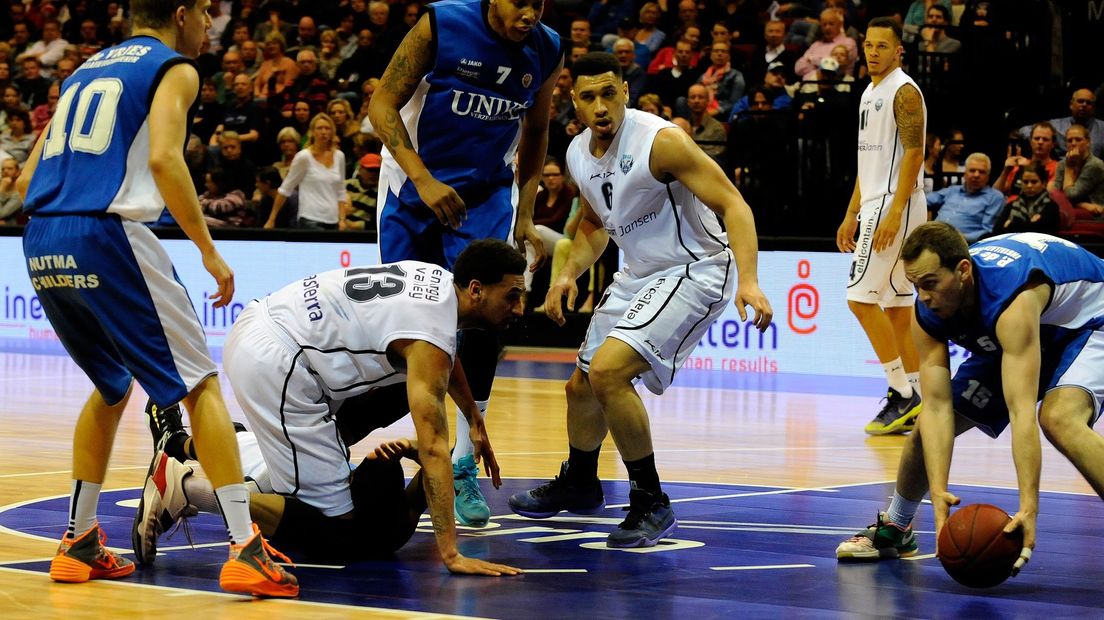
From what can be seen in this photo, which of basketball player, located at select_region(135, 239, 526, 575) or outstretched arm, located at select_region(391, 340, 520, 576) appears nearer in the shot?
outstretched arm, located at select_region(391, 340, 520, 576)

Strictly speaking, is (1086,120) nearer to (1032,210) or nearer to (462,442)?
(1032,210)

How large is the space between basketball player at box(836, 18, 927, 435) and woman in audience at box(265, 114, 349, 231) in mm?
6605

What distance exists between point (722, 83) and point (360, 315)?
9.82 metres

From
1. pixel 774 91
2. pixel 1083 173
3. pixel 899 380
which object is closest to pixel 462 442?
pixel 899 380

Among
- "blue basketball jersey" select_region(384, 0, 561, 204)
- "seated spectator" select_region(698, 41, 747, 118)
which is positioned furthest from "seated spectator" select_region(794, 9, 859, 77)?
"blue basketball jersey" select_region(384, 0, 561, 204)

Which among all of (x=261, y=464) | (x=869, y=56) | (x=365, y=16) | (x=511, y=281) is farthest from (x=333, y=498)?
(x=365, y=16)

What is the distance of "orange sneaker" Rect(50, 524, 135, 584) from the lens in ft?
15.7

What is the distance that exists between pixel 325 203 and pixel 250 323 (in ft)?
31.2

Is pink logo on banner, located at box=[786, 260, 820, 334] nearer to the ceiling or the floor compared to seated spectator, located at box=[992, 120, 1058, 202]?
nearer to the floor

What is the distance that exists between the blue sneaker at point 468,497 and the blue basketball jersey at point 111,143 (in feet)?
5.94

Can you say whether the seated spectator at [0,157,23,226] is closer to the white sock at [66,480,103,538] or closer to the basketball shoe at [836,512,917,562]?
the white sock at [66,480,103,538]

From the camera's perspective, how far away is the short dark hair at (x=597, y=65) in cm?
601

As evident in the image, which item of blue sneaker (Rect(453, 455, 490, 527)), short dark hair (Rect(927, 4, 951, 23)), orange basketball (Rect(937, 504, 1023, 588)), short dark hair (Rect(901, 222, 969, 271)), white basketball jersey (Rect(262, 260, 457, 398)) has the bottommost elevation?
blue sneaker (Rect(453, 455, 490, 527))

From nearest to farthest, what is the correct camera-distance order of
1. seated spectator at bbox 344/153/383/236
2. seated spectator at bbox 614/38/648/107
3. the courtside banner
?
the courtside banner < seated spectator at bbox 344/153/383/236 < seated spectator at bbox 614/38/648/107
